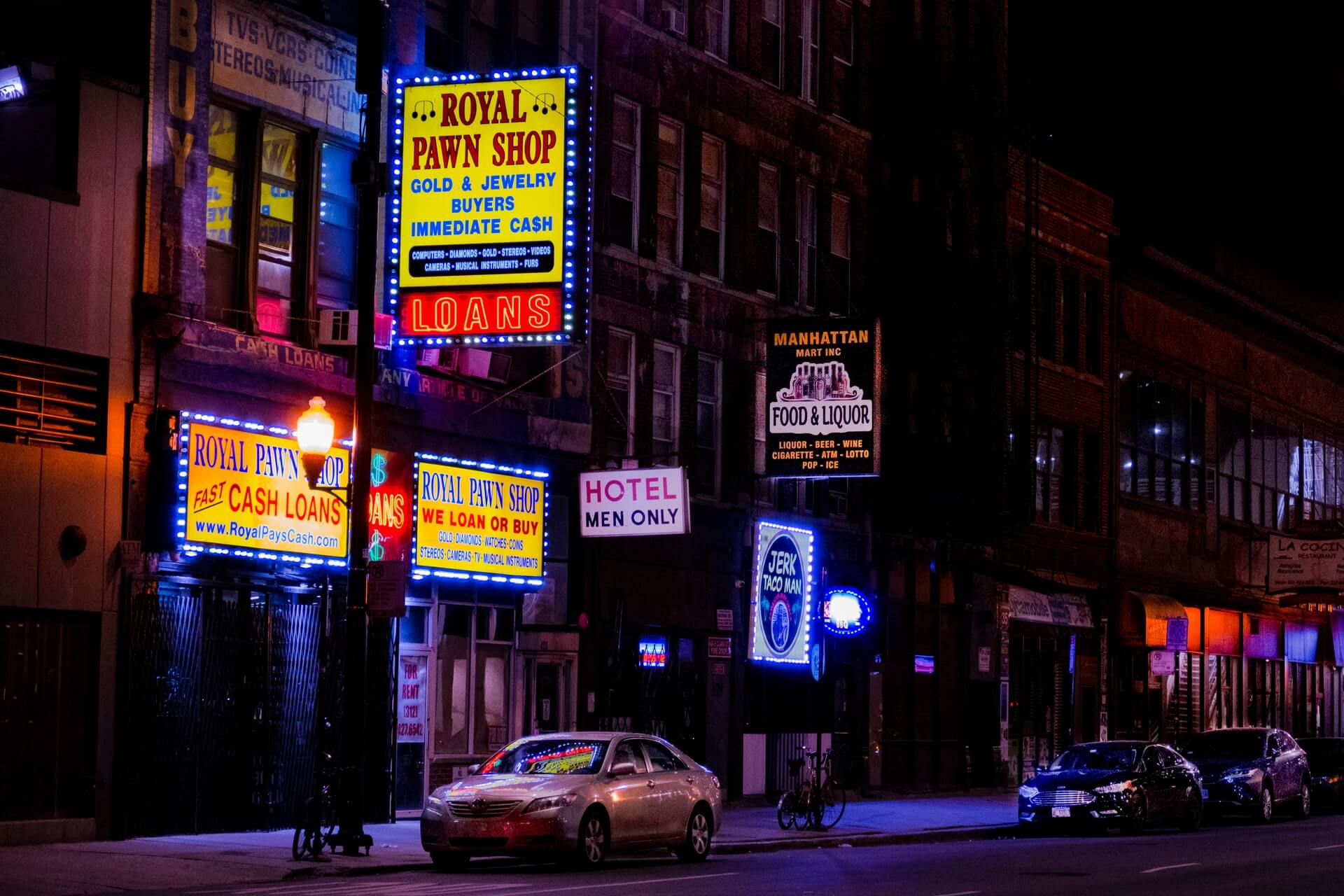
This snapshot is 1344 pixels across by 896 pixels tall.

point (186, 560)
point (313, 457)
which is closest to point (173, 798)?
point (186, 560)

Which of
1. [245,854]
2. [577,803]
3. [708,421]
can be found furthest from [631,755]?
[708,421]

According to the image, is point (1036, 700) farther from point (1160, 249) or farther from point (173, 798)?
point (173, 798)

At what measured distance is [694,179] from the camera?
35156mm

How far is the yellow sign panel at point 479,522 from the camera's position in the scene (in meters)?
28.3

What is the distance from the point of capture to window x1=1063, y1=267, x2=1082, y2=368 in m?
47.8

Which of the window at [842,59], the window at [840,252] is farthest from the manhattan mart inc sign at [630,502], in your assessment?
the window at [842,59]

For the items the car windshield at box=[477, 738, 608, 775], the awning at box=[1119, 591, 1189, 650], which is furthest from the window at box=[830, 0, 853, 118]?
the car windshield at box=[477, 738, 608, 775]

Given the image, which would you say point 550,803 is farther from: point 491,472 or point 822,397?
point 822,397

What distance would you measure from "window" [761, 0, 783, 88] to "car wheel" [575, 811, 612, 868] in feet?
61.8

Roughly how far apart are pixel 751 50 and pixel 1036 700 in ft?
55.6

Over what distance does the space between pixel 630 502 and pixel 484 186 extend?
5962 millimetres

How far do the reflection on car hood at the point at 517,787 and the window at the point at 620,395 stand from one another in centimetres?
1116

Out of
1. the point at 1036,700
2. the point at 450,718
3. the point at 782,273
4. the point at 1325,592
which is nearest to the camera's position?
the point at 450,718

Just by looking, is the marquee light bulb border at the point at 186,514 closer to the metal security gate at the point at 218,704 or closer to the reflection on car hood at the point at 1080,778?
the metal security gate at the point at 218,704
